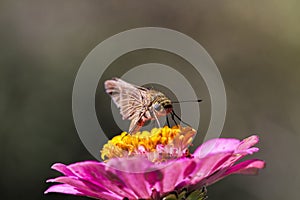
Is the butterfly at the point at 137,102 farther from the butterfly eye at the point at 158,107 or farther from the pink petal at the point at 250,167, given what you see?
the pink petal at the point at 250,167

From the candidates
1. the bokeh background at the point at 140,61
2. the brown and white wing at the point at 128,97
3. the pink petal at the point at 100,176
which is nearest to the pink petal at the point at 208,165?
the pink petal at the point at 100,176

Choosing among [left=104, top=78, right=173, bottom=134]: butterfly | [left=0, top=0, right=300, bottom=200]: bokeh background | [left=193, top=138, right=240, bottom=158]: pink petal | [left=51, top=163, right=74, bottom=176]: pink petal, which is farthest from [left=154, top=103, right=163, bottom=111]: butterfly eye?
[left=0, top=0, right=300, bottom=200]: bokeh background

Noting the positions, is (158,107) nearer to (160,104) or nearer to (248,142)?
(160,104)

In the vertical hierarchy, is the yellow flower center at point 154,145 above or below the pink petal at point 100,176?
above

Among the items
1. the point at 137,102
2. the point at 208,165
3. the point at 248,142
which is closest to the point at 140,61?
the point at 137,102
